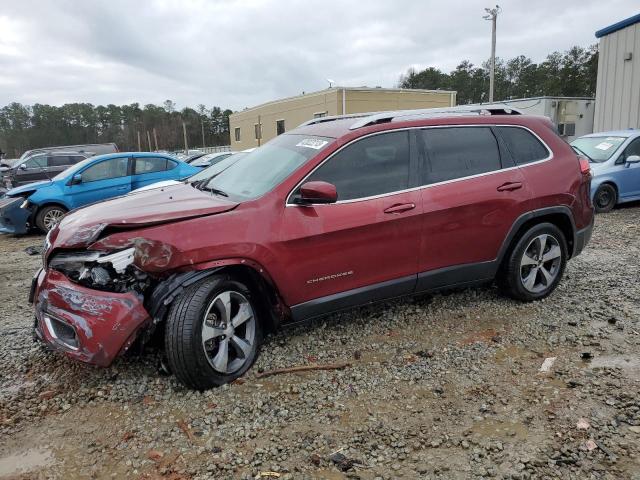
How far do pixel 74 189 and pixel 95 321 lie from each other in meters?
6.99

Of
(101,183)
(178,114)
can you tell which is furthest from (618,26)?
(178,114)

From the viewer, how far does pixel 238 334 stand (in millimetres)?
3184

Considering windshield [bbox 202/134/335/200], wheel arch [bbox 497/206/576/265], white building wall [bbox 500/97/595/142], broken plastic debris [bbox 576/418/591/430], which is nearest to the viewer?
broken plastic debris [bbox 576/418/591/430]

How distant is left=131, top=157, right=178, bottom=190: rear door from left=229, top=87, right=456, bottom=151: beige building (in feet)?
50.0

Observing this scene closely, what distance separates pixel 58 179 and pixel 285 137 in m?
6.69

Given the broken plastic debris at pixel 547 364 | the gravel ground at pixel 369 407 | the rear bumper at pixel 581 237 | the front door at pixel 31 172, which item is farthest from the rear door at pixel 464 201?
the front door at pixel 31 172

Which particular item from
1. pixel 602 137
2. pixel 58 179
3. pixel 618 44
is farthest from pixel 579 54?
pixel 58 179

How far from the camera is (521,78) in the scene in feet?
234

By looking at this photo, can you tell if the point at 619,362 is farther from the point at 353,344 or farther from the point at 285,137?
the point at 285,137

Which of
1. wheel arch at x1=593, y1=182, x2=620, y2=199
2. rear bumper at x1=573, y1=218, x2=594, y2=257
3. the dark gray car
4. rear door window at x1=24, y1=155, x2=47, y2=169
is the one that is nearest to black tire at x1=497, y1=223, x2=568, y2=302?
rear bumper at x1=573, y1=218, x2=594, y2=257

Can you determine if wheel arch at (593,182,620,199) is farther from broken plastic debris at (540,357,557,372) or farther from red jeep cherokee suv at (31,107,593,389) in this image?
broken plastic debris at (540,357,557,372)

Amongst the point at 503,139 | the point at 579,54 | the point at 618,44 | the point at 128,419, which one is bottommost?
the point at 128,419

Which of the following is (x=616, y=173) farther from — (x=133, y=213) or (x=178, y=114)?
(x=178, y=114)

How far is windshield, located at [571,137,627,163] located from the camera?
9011 millimetres
